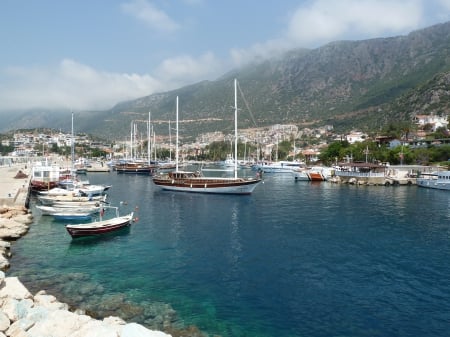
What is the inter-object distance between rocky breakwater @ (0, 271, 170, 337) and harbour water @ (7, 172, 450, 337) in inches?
112

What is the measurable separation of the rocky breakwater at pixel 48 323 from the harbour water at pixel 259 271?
9.36 ft

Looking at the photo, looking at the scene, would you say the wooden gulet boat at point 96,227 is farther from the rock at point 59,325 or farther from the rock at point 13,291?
the rock at point 59,325

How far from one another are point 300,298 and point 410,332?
5.72 m

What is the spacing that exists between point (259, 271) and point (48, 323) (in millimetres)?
14037

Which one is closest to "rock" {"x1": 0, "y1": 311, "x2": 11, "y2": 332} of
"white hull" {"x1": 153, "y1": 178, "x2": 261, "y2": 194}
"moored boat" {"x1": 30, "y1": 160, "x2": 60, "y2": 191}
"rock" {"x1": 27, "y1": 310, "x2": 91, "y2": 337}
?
"rock" {"x1": 27, "y1": 310, "x2": 91, "y2": 337}

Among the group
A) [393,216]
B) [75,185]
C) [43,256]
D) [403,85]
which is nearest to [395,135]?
[403,85]

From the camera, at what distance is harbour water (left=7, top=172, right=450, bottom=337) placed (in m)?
18.7

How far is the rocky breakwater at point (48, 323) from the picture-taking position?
1405 centimetres

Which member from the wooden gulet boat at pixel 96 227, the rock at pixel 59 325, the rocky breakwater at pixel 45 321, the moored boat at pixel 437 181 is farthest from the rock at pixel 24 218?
the moored boat at pixel 437 181

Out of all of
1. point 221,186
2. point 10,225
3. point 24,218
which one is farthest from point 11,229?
point 221,186

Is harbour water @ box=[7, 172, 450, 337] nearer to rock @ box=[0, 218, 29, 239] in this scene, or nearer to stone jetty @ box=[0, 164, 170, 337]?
rock @ box=[0, 218, 29, 239]

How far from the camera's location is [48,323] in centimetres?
1530

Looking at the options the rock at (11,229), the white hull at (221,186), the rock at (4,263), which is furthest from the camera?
the white hull at (221,186)

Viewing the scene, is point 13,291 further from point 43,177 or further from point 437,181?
point 437,181
